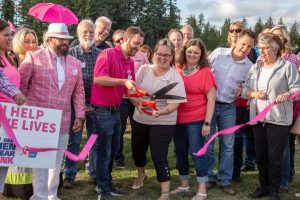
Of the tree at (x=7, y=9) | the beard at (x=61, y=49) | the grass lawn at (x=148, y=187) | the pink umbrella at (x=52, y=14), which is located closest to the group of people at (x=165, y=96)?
the beard at (x=61, y=49)

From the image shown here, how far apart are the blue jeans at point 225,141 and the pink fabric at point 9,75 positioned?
2848 mm

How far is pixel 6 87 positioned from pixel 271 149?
3413mm

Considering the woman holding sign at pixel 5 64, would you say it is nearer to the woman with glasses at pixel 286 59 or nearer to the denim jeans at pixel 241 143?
the denim jeans at pixel 241 143

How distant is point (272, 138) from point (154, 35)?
175ft

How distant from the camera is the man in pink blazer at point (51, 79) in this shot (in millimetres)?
4324

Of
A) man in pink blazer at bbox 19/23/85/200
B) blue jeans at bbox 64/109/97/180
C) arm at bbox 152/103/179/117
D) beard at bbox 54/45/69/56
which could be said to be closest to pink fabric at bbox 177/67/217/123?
arm at bbox 152/103/179/117

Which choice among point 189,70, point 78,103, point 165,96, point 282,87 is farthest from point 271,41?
point 78,103

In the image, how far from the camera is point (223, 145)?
19.3 ft

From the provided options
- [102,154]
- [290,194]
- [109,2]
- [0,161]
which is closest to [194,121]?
[102,154]

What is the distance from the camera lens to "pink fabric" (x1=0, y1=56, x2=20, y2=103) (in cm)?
395

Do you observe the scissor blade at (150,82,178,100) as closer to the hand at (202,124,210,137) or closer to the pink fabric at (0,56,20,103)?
the hand at (202,124,210,137)

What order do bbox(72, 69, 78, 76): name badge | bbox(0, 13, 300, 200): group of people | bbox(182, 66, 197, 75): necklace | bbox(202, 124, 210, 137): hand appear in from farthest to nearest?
bbox(182, 66, 197, 75): necklace < bbox(202, 124, 210, 137): hand < bbox(72, 69, 78, 76): name badge < bbox(0, 13, 300, 200): group of people

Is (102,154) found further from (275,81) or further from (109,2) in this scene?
(109,2)

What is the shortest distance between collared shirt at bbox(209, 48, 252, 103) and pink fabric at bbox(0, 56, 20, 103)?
2838 mm
